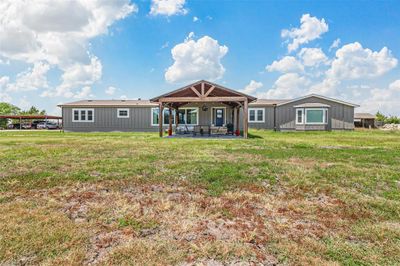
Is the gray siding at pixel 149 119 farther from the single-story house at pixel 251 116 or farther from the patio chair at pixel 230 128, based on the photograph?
the patio chair at pixel 230 128

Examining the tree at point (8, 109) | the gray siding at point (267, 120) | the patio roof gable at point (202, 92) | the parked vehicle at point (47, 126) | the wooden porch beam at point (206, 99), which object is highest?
the tree at point (8, 109)

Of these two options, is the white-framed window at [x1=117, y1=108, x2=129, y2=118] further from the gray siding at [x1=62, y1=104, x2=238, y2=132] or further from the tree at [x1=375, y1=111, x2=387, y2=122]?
the tree at [x1=375, y1=111, x2=387, y2=122]

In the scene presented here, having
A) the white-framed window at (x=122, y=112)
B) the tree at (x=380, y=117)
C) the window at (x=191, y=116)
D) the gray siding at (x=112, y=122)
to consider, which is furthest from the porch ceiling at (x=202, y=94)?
the tree at (x=380, y=117)

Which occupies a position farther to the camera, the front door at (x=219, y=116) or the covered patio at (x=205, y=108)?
the front door at (x=219, y=116)

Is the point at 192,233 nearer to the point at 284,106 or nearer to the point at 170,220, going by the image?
the point at 170,220

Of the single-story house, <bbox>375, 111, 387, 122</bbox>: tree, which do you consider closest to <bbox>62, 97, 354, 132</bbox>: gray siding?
the single-story house

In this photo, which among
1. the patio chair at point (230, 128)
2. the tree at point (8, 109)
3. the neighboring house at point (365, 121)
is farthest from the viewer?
the tree at point (8, 109)

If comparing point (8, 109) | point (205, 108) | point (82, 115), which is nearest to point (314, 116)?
point (205, 108)

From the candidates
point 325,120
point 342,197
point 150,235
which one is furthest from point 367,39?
point 150,235

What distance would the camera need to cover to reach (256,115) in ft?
72.9

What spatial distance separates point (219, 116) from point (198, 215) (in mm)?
16895

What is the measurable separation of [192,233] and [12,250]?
170cm

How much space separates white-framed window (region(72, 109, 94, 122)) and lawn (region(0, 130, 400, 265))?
18.2m

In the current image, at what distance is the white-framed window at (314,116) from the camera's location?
21172mm
